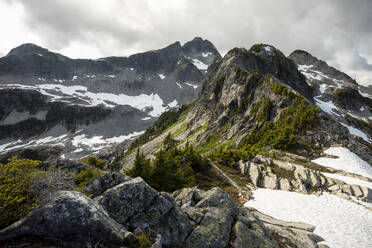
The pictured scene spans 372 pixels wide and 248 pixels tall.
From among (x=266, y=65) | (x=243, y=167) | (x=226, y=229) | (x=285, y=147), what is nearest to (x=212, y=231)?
(x=226, y=229)

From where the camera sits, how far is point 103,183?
11.5m

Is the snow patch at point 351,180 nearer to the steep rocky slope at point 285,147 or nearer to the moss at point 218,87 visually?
the steep rocky slope at point 285,147

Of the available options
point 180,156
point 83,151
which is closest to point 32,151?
point 83,151

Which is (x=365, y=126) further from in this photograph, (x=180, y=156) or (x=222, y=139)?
(x=180, y=156)

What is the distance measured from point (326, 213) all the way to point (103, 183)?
20212 millimetres

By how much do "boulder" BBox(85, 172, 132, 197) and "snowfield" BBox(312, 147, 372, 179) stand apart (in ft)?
109

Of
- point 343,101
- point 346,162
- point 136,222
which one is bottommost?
point 136,222

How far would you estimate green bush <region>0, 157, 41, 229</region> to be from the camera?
6.80 meters

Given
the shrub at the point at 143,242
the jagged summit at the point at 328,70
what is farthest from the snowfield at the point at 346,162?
the jagged summit at the point at 328,70

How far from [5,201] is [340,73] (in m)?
239

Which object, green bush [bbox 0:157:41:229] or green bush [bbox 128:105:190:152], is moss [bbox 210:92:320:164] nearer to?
green bush [bbox 0:157:41:229]

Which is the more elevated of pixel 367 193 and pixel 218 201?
pixel 218 201

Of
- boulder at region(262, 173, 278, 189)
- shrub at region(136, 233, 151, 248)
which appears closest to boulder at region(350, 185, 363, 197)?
boulder at region(262, 173, 278, 189)

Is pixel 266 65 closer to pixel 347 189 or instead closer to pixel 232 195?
pixel 347 189
